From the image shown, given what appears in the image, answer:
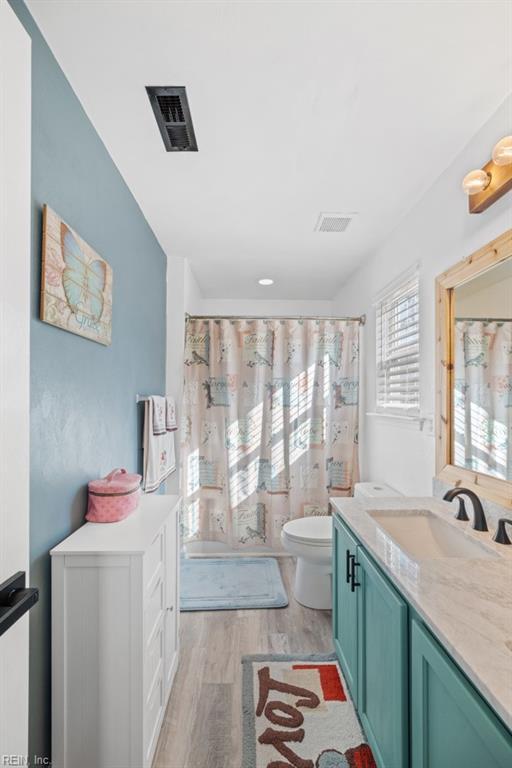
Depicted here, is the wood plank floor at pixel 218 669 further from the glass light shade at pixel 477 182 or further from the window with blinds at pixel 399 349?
the glass light shade at pixel 477 182

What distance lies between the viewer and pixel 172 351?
3.08 m

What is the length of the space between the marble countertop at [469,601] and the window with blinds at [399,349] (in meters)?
1.00

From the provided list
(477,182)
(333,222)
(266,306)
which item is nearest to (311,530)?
(333,222)

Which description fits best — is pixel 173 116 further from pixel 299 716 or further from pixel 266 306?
pixel 266 306

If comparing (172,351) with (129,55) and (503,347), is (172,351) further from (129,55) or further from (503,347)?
(503,347)

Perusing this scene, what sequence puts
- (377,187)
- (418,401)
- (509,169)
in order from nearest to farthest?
1. (509,169)
2. (377,187)
3. (418,401)

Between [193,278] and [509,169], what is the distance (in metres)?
2.62

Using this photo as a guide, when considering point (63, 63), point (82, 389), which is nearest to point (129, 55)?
point (63, 63)

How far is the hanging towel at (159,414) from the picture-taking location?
2.33 m

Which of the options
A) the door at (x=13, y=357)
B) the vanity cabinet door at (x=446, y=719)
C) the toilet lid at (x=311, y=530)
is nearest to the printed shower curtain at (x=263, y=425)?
the toilet lid at (x=311, y=530)

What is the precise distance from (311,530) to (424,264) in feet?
5.57

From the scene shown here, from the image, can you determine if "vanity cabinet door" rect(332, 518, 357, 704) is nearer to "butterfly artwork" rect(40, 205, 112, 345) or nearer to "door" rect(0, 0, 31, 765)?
"door" rect(0, 0, 31, 765)

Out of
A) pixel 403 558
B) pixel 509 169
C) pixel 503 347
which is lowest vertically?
pixel 403 558

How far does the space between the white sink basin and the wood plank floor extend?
33.6 inches
